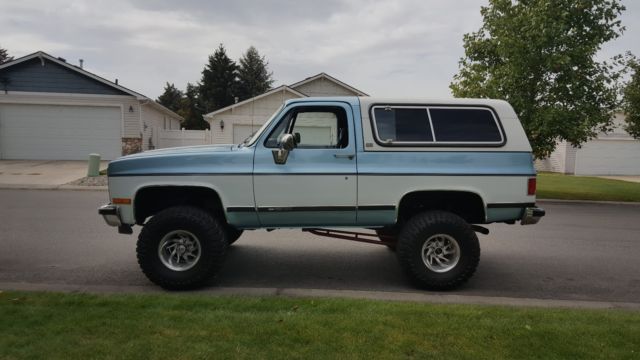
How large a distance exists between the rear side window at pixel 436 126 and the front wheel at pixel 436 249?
82 centimetres

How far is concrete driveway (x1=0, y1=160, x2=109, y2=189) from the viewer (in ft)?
48.2

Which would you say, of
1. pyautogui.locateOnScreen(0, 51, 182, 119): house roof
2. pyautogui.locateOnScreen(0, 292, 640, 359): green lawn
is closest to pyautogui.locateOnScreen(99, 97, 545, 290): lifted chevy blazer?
pyautogui.locateOnScreen(0, 292, 640, 359): green lawn

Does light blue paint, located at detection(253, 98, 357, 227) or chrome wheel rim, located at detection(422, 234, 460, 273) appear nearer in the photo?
light blue paint, located at detection(253, 98, 357, 227)

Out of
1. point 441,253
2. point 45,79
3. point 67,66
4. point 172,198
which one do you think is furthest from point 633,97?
point 45,79

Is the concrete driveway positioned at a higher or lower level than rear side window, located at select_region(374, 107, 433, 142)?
lower

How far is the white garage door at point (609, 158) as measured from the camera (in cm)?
2720

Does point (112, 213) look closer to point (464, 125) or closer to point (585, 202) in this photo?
point (464, 125)

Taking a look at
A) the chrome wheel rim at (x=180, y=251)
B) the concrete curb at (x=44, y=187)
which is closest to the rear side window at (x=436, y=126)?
the chrome wheel rim at (x=180, y=251)

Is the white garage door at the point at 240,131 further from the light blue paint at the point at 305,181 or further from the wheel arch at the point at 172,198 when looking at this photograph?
the light blue paint at the point at 305,181

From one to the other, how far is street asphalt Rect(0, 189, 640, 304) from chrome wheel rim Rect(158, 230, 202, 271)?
14.2 inches

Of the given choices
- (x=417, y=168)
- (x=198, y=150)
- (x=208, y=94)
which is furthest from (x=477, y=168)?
(x=208, y=94)

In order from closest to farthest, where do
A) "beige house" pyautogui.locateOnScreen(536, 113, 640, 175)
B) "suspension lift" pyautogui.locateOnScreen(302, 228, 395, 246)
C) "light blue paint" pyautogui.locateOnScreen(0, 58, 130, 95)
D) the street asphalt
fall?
the street asphalt < "suspension lift" pyautogui.locateOnScreen(302, 228, 395, 246) < "light blue paint" pyautogui.locateOnScreen(0, 58, 130, 95) < "beige house" pyautogui.locateOnScreen(536, 113, 640, 175)

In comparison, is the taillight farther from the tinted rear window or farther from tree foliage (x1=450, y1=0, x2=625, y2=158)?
tree foliage (x1=450, y1=0, x2=625, y2=158)

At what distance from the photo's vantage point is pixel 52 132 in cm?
2238
